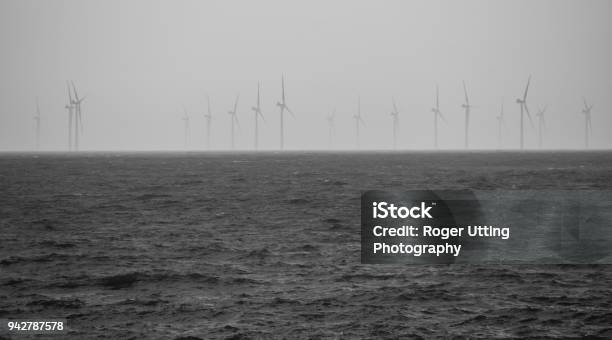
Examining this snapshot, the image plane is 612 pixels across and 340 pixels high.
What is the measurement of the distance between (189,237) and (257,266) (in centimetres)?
1203

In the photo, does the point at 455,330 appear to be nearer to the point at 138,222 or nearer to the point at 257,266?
the point at 257,266

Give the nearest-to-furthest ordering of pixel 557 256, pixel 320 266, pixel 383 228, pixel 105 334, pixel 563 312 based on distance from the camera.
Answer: pixel 105 334, pixel 563 312, pixel 320 266, pixel 557 256, pixel 383 228

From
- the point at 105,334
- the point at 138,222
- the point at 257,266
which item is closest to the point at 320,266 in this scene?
the point at 257,266

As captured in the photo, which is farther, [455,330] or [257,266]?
[257,266]

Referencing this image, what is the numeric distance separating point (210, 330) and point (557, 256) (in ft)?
74.1

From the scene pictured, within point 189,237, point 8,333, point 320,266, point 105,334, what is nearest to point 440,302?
point 320,266

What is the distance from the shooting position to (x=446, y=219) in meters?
55.9

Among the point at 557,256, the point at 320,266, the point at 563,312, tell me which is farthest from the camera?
the point at 557,256

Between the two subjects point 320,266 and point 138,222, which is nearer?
point 320,266

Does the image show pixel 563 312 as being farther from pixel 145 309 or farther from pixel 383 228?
pixel 383 228

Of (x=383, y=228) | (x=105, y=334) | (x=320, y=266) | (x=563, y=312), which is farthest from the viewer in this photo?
(x=383, y=228)

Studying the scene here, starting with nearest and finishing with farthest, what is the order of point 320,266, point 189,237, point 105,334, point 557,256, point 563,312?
point 105,334, point 563,312, point 320,266, point 557,256, point 189,237

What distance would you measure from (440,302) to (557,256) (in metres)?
13.9

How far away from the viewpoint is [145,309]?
26.5m
